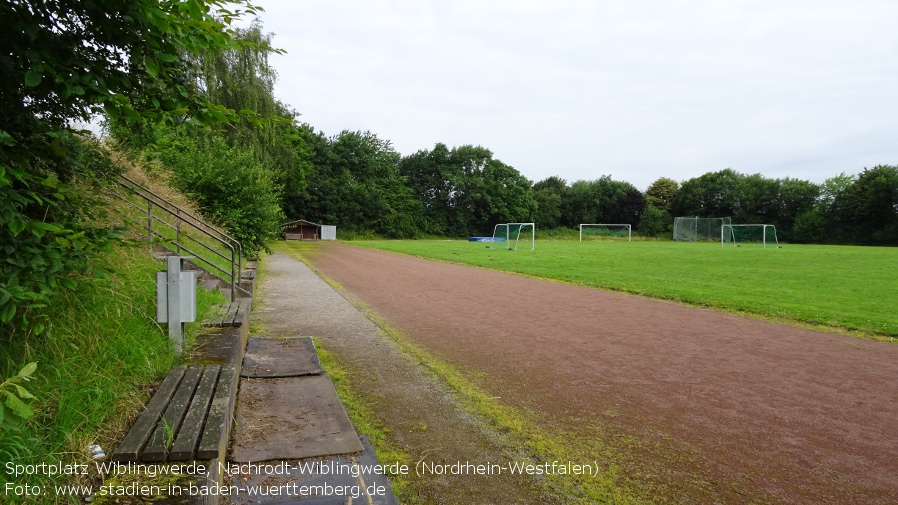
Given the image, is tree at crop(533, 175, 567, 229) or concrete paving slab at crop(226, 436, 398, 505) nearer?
concrete paving slab at crop(226, 436, 398, 505)

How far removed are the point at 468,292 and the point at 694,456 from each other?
8.91 metres

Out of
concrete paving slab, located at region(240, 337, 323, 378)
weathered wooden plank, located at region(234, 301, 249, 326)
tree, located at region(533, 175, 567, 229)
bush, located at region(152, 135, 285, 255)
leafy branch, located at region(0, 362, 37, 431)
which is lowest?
concrete paving slab, located at region(240, 337, 323, 378)

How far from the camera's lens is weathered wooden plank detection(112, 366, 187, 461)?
273 cm

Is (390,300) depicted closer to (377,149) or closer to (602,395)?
(602,395)

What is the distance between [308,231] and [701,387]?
57764mm

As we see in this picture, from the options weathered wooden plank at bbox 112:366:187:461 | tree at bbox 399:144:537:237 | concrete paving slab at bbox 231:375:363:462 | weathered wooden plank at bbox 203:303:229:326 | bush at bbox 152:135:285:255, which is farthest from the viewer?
tree at bbox 399:144:537:237

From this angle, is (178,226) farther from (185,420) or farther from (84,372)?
(185,420)

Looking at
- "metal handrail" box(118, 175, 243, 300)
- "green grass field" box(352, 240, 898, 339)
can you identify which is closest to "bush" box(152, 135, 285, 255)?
"metal handrail" box(118, 175, 243, 300)

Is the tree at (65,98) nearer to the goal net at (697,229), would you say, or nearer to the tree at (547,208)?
the goal net at (697,229)

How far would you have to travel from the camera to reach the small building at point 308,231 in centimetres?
5784

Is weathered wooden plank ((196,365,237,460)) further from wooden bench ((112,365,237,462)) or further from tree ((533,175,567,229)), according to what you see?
tree ((533,175,567,229))

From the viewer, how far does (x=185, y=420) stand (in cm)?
320

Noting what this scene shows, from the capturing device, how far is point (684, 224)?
218 feet

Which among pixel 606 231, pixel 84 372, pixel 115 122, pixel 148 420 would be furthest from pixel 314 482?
A: pixel 606 231
